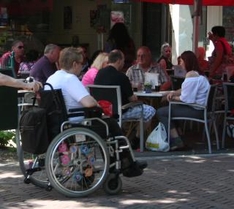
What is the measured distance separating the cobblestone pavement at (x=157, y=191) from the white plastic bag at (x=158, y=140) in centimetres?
61

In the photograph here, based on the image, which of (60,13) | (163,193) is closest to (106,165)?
(163,193)

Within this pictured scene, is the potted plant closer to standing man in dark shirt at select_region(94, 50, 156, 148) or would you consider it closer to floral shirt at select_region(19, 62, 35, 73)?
standing man in dark shirt at select_region(94, 50, 156, 148)

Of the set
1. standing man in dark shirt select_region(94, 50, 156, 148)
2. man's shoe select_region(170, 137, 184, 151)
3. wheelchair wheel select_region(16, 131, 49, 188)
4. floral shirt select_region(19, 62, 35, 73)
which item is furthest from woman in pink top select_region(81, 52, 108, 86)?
wheelchair wheel select_region(16, 131, 49, 188)

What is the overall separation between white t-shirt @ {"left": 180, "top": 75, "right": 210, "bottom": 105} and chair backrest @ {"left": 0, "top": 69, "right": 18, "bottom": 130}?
2.57 meters

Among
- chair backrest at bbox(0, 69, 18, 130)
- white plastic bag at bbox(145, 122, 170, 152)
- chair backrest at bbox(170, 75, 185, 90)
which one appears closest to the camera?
chair backrest at bbox(0, 69, 18, 130)

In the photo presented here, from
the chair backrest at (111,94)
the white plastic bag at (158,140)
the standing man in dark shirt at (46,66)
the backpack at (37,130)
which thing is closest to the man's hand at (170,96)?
the white plastic bag at (158,140)

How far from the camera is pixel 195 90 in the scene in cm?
784

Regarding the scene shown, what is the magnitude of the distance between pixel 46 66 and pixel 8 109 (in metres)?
2.71

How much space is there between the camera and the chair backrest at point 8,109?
6.05 m

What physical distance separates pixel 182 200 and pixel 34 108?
169cm

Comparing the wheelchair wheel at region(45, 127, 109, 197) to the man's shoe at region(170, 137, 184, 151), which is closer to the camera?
the wheelchair wheel at region(45, 127, 109, 197)

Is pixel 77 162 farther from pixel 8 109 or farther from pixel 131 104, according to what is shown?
pixel 131 104

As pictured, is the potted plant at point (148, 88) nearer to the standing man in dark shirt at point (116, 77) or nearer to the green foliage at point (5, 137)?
the standing man in dark shirt at point (116, 77)

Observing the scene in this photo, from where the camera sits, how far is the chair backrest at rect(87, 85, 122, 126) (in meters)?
7.59
